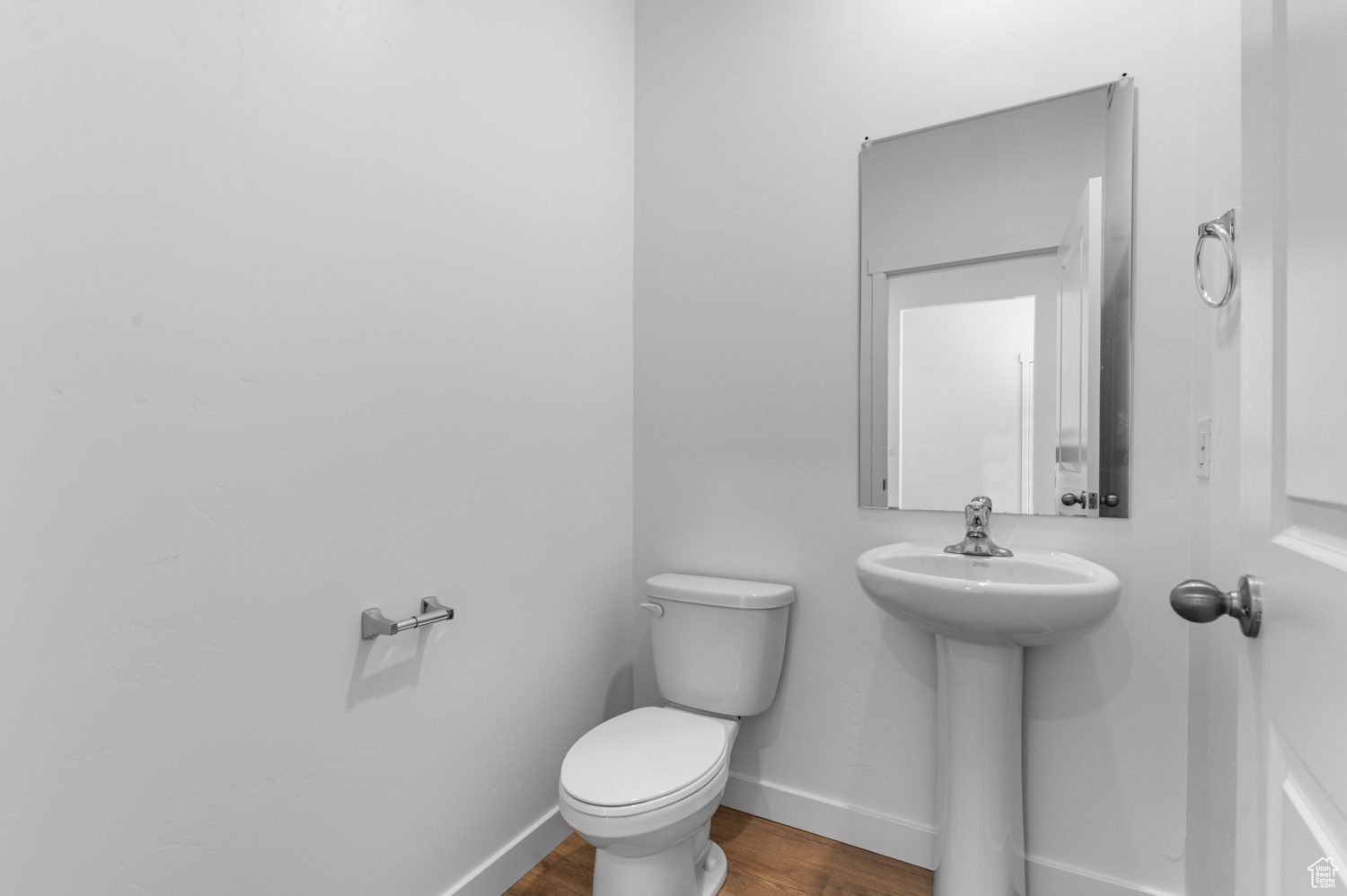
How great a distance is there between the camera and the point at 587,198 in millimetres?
1820

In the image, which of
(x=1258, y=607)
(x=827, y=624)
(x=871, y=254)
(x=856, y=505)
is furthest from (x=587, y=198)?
(x=1258, y=607)

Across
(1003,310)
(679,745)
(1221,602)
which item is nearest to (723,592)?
(679,745)

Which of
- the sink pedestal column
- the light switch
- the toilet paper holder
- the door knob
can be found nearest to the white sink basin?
the sink pedestal column

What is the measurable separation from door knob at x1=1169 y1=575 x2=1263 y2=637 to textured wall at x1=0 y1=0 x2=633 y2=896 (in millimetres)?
1258

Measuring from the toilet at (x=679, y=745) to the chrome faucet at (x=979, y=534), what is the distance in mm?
479

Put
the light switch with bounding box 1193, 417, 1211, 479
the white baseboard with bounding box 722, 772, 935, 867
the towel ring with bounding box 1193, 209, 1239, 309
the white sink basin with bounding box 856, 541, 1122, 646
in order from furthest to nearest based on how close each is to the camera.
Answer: the white baseboard with bounding box 722, 772, 935, 867 < the light switch with bounding box 1193, 417, 1211, 479 < the white sink basin with bounding box 856, 541, 1122, 646 < the towel ring with bounding box 1193, 209, 1239, 309

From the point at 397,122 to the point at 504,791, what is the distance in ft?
5.05

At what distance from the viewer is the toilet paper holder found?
118cm

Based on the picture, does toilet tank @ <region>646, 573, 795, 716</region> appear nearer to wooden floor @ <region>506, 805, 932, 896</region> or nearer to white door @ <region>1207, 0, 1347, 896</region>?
wooden floor @ <region>506, 805, 932, 896</region>

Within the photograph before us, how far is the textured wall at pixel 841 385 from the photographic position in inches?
53.1

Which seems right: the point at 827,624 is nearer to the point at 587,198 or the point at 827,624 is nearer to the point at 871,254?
the point at 871,254

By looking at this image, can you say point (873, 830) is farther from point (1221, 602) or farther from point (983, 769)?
point (1221, 602)

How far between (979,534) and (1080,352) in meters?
0.48

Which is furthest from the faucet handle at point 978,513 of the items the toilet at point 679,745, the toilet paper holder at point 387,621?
the toilet paper holder at point 387,621
